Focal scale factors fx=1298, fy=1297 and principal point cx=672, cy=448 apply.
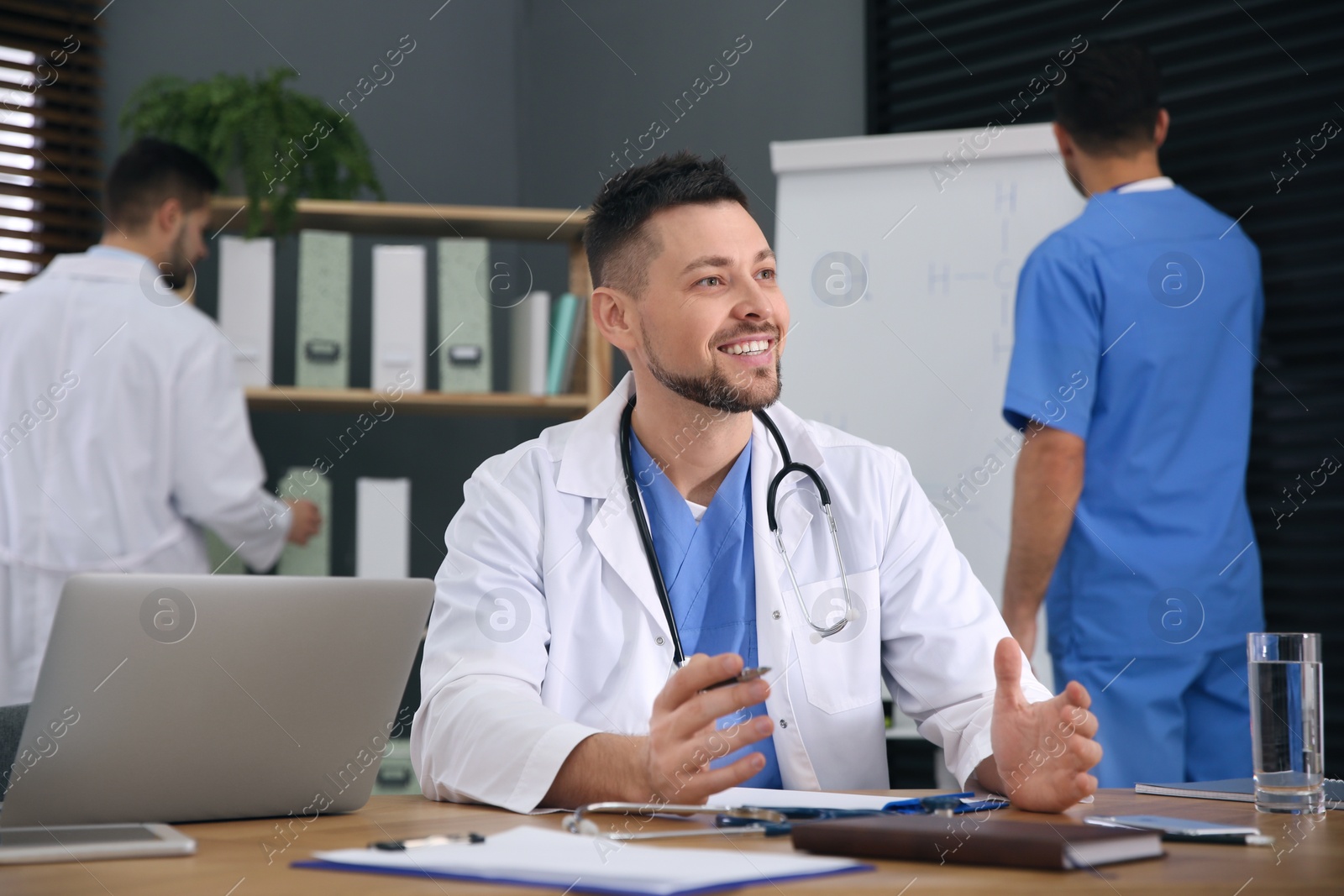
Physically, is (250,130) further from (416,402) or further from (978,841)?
(978,841)

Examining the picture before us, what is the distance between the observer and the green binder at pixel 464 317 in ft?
10.9


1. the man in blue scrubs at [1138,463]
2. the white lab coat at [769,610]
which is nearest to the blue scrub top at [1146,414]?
the man in blue scrubs at [1138,463]

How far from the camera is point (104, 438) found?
272cm

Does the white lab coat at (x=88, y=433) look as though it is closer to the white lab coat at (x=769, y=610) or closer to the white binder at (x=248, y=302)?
the white binder at (x=248, y=302)

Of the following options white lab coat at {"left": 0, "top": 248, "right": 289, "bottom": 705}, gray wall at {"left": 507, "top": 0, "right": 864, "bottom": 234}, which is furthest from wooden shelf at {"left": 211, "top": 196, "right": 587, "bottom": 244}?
white lab coat at {"left": 0, "top": 248, "right": 289, "bottom": 705}

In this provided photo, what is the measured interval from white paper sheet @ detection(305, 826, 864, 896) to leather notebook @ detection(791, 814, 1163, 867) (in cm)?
2

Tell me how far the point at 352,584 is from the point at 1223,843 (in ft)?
2.41

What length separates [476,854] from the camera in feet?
2.85

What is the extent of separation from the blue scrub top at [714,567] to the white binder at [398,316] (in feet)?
5.26

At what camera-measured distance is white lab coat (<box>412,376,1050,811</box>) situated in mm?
1583

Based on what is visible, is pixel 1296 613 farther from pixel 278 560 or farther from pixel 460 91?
pixel 460 91

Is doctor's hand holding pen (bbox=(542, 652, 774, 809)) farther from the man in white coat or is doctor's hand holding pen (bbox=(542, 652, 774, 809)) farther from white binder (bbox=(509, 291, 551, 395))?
white binder (bbox=(509, 291, 551, 395))

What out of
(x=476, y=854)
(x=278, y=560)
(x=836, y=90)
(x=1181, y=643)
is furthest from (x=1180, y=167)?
(x=476, y=854)

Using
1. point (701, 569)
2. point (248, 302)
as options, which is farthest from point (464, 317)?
point (701, 569)
